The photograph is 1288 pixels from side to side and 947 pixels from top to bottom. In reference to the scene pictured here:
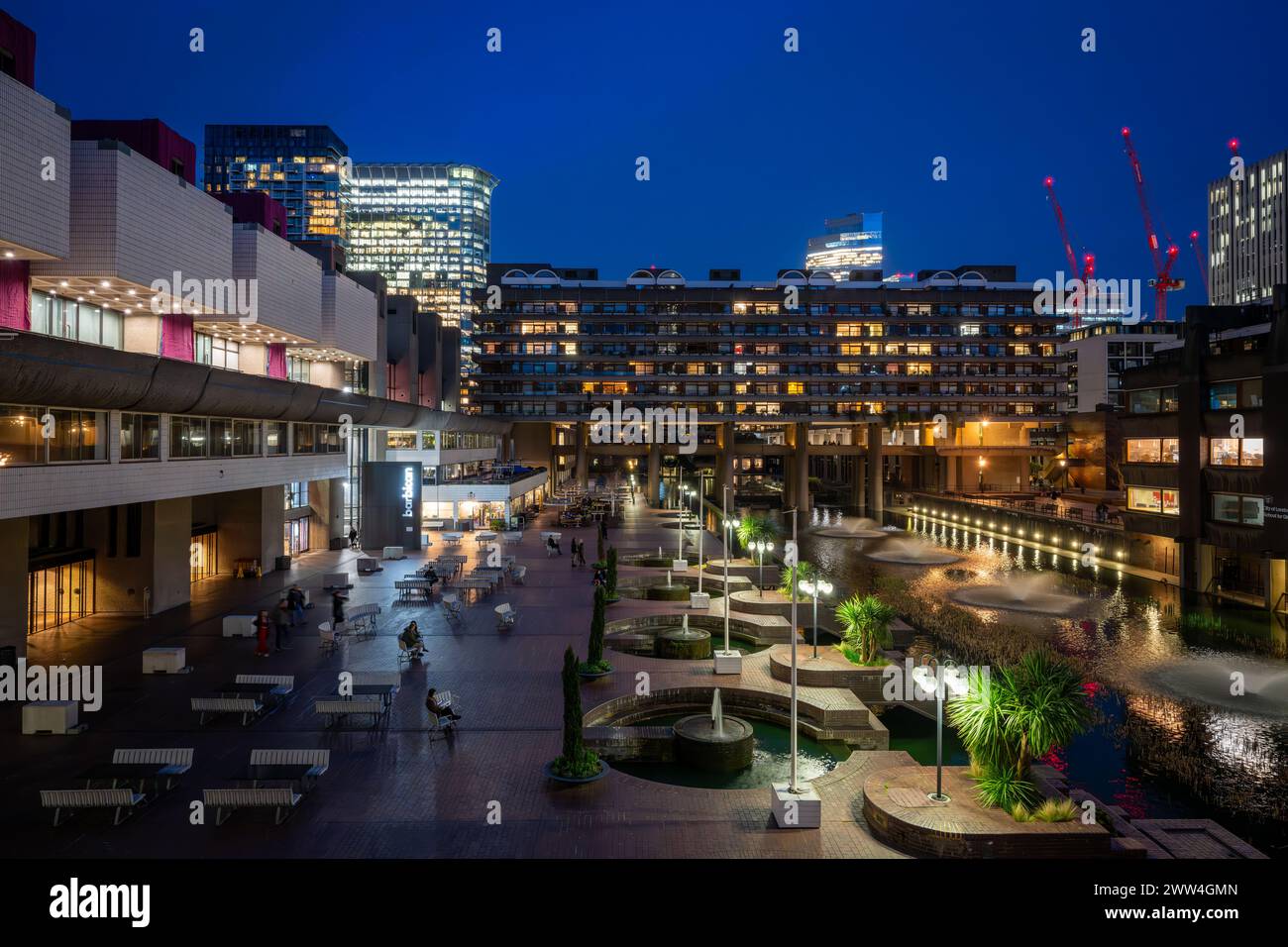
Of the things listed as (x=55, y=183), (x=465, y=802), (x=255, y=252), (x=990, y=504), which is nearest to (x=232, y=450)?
(x=255, y=252)

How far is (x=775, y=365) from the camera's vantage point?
91688mm

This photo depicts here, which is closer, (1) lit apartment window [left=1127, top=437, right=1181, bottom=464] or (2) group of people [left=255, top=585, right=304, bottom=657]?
(2) group of people [left=255, top=585, right=304, bottom=657]

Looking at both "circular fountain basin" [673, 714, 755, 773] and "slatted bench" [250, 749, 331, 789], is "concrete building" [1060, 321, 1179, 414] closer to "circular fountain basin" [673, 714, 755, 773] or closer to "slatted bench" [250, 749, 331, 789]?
"circular fountain basin" [673, 714, 755, 773]

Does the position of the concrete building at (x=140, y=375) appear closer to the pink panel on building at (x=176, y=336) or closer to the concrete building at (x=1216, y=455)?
the pink panel on building at (x=176, y=336)

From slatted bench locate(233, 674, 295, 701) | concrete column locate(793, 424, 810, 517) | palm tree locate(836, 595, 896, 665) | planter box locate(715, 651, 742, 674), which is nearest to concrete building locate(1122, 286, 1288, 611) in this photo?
palm tree locate(836, 595, 896, 665)

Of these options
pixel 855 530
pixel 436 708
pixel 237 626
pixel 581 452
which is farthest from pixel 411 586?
pixel 581 452

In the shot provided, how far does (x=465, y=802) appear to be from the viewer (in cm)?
1244

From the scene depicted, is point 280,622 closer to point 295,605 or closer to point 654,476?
point 295,605

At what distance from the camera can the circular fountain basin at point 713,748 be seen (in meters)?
15.5

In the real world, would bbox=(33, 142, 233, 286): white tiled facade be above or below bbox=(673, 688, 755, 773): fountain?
above

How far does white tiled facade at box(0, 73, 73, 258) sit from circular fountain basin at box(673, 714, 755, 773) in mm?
19858

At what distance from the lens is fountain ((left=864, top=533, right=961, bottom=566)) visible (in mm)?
49188
